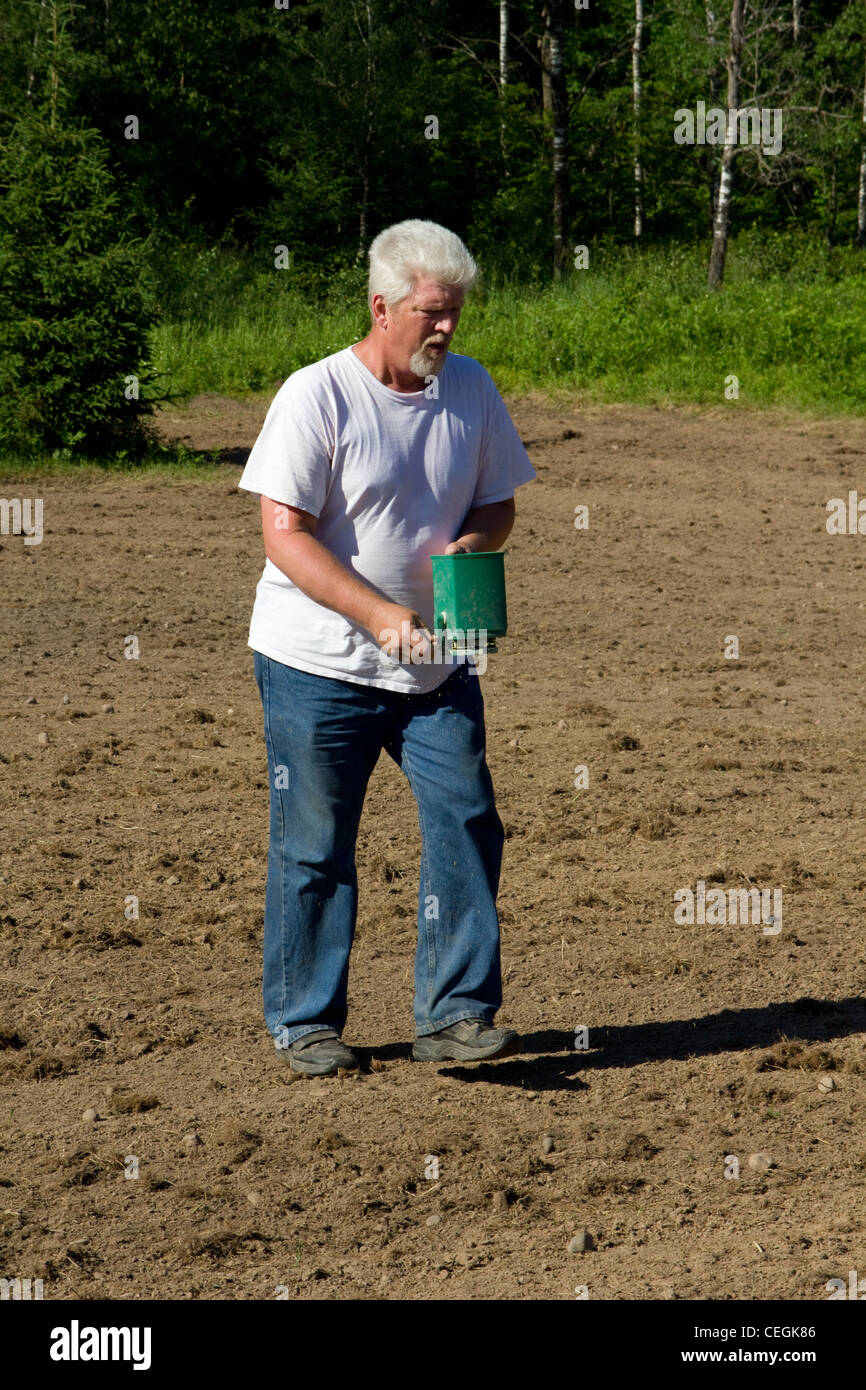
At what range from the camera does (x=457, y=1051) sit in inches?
146

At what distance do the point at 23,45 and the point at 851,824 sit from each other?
27055 mm

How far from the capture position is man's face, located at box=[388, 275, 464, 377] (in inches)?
131

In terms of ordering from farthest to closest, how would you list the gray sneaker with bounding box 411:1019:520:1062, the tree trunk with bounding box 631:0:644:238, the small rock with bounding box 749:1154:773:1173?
the tree trunk with bounding box 631:0:644:238
the gray sneaker with bounding box 411:1019:520:1062
the small rock with bounding box 749:1154:773:1173

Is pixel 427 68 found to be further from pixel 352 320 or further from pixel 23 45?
pixel 352 320

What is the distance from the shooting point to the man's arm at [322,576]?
3.32 meters

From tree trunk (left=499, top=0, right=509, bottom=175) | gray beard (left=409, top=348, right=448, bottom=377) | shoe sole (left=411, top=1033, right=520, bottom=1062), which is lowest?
shoe sole (left=411, top=1033, right=520, bottom=1062)

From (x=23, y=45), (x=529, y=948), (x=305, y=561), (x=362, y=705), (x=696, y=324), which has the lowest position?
(x=529, y=948)

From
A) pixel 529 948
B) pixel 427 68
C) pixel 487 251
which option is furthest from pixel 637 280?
pixel 529 948

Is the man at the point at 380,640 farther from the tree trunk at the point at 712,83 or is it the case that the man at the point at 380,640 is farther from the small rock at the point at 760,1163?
the tree trunk at the point at 712,83

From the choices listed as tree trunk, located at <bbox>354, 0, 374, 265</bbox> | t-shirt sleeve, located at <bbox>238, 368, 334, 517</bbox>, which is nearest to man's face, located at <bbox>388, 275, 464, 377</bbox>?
t-shirt sleeve, located at <bbox>238, 368, 334, 517</bbox>

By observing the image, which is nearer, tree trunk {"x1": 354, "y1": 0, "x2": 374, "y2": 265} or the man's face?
the man's face

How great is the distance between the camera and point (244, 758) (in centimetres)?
665

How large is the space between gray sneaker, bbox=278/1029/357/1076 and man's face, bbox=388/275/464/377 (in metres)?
1.66

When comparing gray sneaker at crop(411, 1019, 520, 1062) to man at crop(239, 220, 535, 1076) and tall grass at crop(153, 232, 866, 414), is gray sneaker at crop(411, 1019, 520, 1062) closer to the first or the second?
man at crop(239, 220, 535, 1076)
